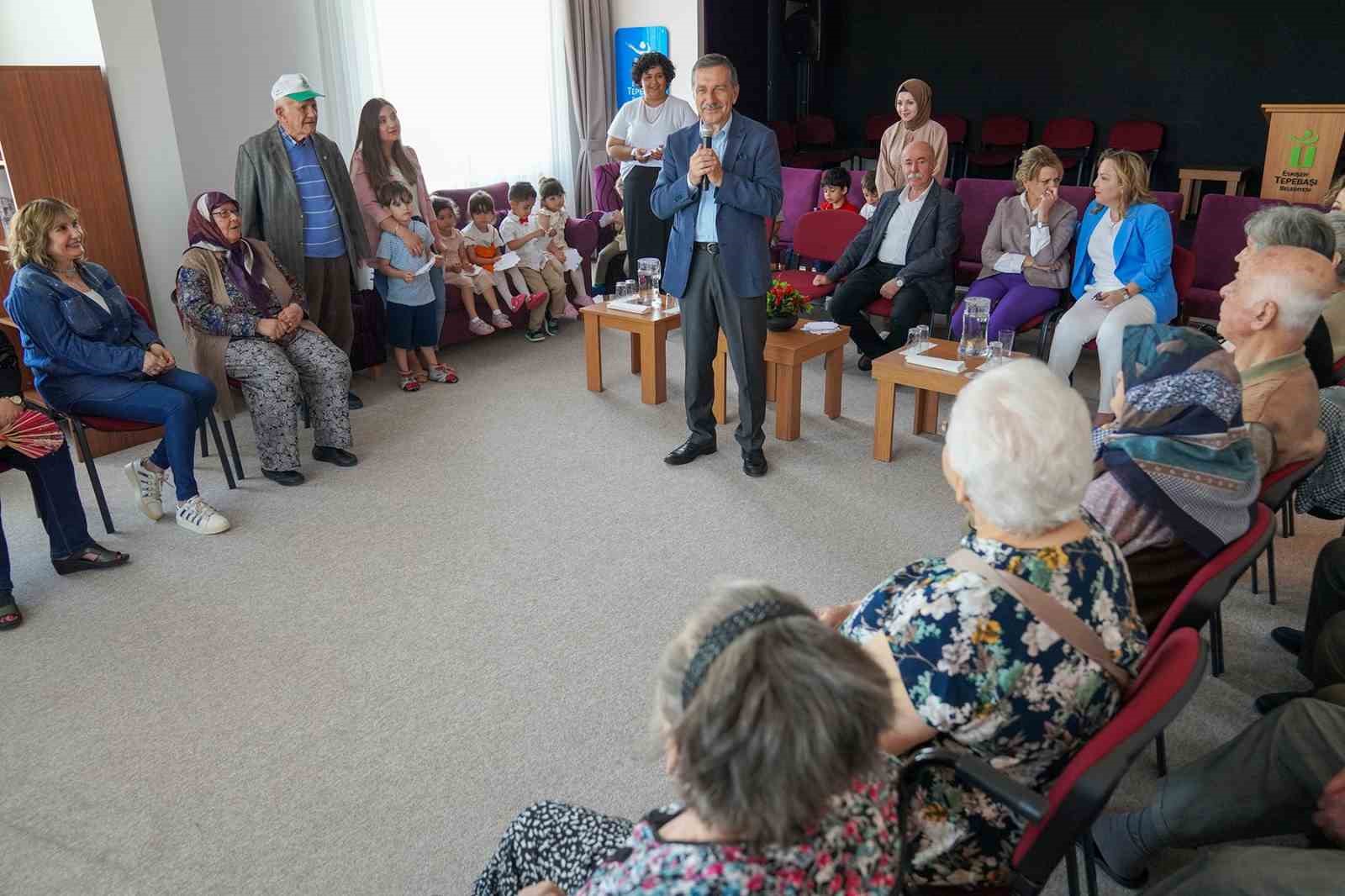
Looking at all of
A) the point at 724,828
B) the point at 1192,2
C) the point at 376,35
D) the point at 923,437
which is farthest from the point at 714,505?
the point at 1192,2

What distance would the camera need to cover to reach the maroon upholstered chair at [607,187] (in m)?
7.02

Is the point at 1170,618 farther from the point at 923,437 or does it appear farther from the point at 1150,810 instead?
the point at 923,437

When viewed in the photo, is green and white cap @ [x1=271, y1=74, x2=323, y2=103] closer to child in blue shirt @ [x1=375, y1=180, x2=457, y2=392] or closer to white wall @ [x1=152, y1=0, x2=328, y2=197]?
child in blue shirt @ [x1=375, y1=180, x2=457, y2=392]

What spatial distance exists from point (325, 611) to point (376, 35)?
4.86 m

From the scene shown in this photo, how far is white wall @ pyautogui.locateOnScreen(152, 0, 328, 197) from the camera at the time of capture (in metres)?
5.11

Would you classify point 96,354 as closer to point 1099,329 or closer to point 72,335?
point 72,335

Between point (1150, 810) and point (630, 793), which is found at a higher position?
point (1150, 810)

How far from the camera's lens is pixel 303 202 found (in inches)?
178

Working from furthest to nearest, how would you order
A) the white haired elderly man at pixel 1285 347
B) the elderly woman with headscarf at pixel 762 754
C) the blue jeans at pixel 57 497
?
the blue jeans at pixel 57 497 → the white haired elderly man at pixel 1285 347 → the elderly woman with headscarf at pixel 762 754

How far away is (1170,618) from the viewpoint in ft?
5.46

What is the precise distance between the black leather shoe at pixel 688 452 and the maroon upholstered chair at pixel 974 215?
2.20m

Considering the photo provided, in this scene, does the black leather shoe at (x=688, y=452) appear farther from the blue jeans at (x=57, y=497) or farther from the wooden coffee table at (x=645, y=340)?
the blue jeans at (x=57, y=497)

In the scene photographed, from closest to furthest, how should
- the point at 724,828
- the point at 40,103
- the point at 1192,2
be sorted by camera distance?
the point at 724,828, the point at 40,103, the point at 1192,2

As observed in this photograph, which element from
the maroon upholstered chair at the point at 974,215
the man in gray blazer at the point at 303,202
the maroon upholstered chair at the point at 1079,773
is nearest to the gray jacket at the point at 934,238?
the maroon upholstered chair at the point at 974,215
